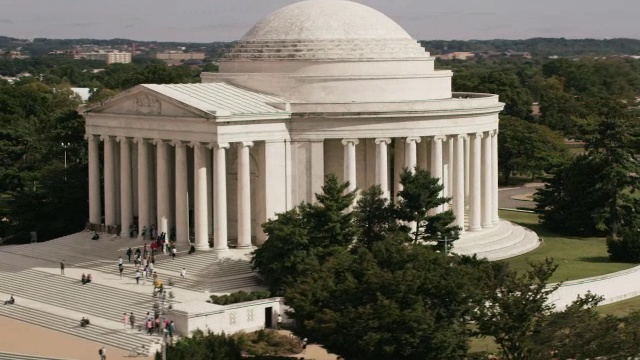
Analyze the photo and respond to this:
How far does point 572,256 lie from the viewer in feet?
306

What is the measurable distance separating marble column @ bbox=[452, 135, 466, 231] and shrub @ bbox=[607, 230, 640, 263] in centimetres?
1113

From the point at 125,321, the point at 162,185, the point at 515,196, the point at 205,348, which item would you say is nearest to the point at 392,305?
the point at 205,348

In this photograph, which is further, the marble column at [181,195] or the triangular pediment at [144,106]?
the marble column at [181,195]

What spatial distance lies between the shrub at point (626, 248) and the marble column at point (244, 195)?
2700 centimetres

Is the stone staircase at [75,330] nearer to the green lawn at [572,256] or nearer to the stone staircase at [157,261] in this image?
the stone staircase at [157,261]

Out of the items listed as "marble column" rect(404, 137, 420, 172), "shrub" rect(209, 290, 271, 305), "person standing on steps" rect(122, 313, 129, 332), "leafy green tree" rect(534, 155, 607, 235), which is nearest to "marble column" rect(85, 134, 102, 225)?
"person standing on steps" rect(122, 313, 129, 332)

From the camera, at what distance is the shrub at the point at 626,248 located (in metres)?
90.7

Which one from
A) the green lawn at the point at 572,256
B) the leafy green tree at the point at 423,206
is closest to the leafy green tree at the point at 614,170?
the green lawn at the point at 572,256

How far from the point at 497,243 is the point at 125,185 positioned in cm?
2794

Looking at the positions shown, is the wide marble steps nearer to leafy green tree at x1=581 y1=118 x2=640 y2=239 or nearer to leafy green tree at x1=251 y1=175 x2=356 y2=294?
leafy green tree at x1=581 y1=118 x2=640 y2=239

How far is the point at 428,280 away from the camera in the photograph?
63094 mm

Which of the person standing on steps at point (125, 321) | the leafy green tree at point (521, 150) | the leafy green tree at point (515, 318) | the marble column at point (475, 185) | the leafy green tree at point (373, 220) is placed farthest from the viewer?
the leafy green tree at point (521, 150)

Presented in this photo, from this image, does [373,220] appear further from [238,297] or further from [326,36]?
[326,36]

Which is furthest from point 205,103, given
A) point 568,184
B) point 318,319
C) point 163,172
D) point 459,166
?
point 568,184
